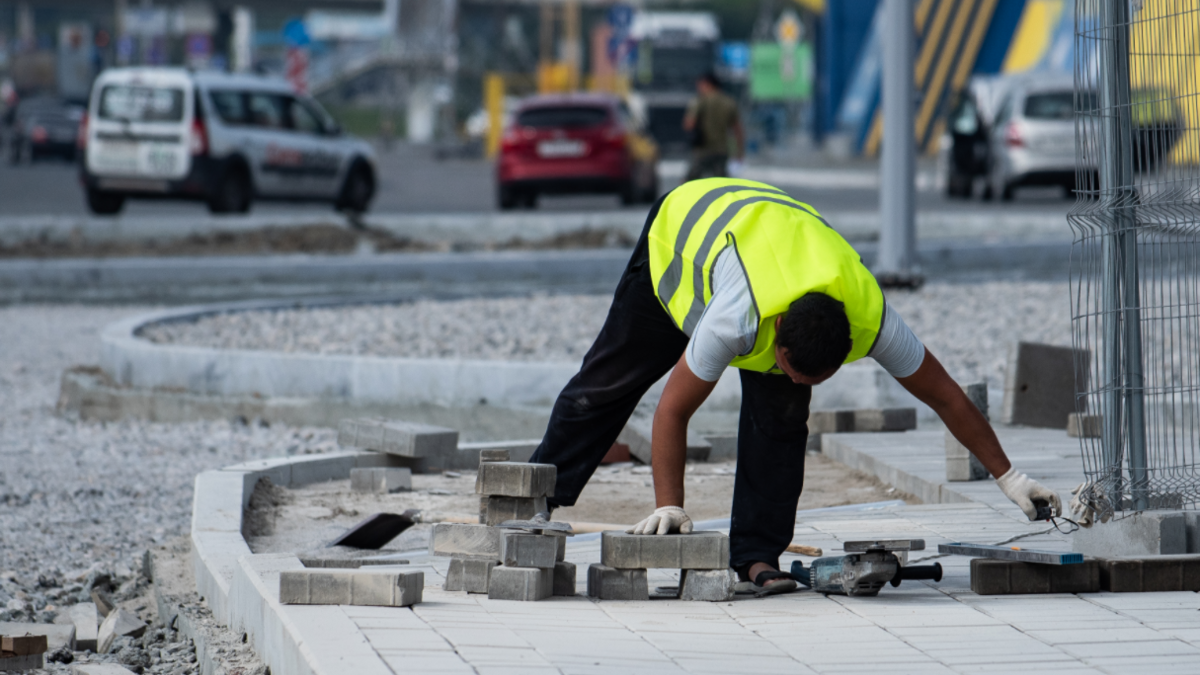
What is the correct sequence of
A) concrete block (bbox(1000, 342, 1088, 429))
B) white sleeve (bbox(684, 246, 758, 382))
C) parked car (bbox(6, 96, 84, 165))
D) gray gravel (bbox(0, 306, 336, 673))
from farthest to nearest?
parked car (bbox(6, 96, 84, 165)) → concrete block (bbox(1000, 342, 1088, 429)) → gray gravel (bbox(0, 306, 336, 673)) → white sleeve (bbox(684, 246, 758, 382))

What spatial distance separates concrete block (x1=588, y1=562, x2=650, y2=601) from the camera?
4.25 m

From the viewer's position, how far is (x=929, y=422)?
315 inches

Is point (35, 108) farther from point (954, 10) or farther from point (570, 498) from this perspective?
point (570, 498)

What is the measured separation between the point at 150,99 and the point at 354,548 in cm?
1632

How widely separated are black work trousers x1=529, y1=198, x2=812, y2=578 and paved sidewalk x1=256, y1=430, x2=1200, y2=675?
25 cm

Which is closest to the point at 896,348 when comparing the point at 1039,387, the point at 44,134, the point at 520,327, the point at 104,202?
the point at 1039,387

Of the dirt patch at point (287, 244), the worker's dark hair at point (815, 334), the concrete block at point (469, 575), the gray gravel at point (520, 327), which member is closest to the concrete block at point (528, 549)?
the concrete block at point (469, 575)

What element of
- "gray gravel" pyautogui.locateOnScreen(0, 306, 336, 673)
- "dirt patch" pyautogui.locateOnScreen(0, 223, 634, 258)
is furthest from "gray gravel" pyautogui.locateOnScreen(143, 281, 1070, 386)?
"dirt patch" pyautogui.locateOnScreen(0, 223, 634, 258)

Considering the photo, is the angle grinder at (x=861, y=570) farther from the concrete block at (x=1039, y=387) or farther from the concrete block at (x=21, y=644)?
the concrete block at (x=1039, y=387)

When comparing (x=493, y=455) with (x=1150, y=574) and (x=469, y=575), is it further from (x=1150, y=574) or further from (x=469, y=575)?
(x=1150, y=574)

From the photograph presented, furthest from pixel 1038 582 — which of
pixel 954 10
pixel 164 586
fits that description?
pixel 954 10

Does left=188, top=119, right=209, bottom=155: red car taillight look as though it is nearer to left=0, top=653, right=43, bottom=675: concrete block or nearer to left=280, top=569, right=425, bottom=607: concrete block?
left=0, top=653, right=43, bottom=675: concrete block

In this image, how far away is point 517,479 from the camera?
4.51 metres

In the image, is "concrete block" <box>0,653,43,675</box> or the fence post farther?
the fence post
